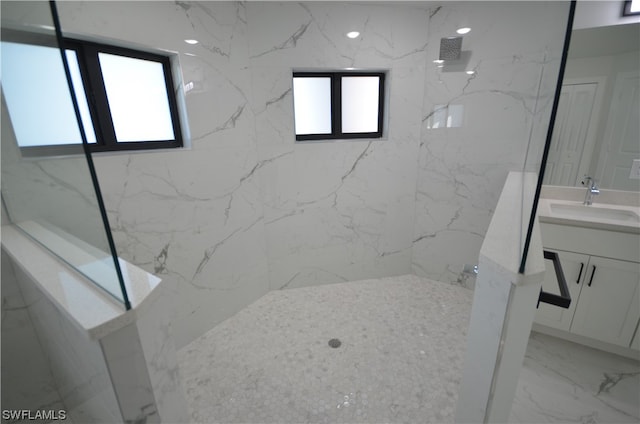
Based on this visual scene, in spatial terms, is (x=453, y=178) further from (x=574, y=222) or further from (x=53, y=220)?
(x=53, y=220)

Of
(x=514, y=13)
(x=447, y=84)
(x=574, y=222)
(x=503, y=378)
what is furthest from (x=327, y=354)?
(x=514, y=13)

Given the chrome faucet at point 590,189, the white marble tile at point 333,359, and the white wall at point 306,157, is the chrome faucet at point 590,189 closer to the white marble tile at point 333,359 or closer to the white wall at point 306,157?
the white wall at point 306,157

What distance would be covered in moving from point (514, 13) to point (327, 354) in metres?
2.70

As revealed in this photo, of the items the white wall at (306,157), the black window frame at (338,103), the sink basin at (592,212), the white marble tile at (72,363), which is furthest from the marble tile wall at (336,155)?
the white marble tile at (72,363)

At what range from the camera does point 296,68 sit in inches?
84.7

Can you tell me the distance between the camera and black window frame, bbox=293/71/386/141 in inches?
92.0

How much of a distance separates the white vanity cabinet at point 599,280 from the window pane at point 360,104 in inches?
61.8

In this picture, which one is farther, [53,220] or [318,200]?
[318,200]

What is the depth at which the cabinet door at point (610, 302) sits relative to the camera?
5.17ft

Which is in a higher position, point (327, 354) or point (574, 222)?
point (574, 222)

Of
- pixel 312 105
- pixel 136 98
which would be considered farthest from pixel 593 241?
pixel 136 98

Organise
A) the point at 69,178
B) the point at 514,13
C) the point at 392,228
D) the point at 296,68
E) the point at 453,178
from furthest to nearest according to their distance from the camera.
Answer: the point at 392,228 < the point at 453,178 < the point at 296,68 < the point at 514,13 < the point at 69,178

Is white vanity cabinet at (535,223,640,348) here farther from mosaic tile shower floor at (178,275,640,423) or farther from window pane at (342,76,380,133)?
window pane at (342,76,380,133)

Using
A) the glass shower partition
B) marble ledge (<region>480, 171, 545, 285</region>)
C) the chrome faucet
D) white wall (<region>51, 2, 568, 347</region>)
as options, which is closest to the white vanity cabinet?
the chrome faucet
